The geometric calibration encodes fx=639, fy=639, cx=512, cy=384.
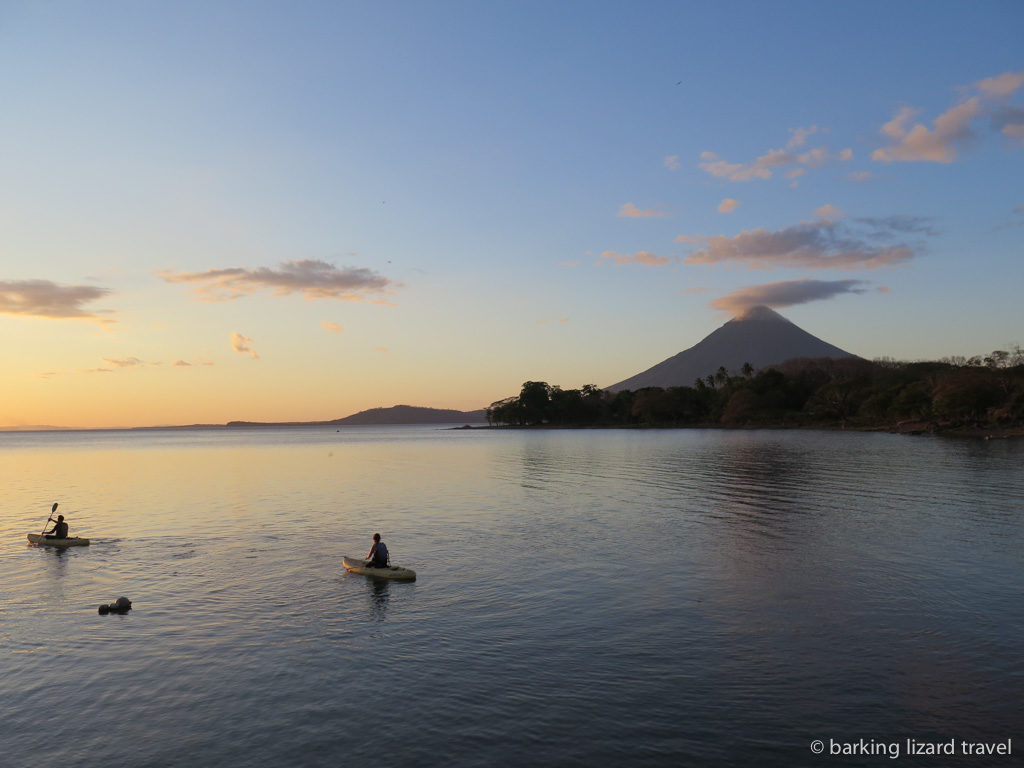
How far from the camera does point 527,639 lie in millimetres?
21359

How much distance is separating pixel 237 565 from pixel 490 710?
21.9 m

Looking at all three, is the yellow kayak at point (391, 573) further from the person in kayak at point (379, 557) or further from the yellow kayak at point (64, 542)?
the yellow kayak at point (64, 542)

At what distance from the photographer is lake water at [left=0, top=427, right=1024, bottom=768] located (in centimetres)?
1509

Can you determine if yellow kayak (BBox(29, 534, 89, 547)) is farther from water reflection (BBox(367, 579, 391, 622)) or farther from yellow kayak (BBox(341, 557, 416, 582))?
water reflection (BBox(367, 579, 391, 622))

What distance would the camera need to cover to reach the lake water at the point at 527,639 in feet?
49.5

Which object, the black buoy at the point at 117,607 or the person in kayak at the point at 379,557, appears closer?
the black buoy at the point at 117,607

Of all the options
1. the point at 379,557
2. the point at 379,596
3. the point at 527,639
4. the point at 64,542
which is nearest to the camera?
the point at 527,639

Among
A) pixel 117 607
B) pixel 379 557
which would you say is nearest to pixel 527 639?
pixel 379 557

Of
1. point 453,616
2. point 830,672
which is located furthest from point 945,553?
point 453,616

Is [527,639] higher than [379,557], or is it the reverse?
[379,557]

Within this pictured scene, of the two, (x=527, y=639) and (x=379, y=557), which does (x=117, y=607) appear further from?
(x=527, y=639)

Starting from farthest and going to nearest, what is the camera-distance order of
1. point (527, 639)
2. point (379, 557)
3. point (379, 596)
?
point (379, 557) → point (379, 596) → point (527, 639)

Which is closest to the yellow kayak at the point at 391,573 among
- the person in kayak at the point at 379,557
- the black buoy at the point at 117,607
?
the person in kayak at the point at 379,557

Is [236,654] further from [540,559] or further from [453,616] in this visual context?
[540,559]
